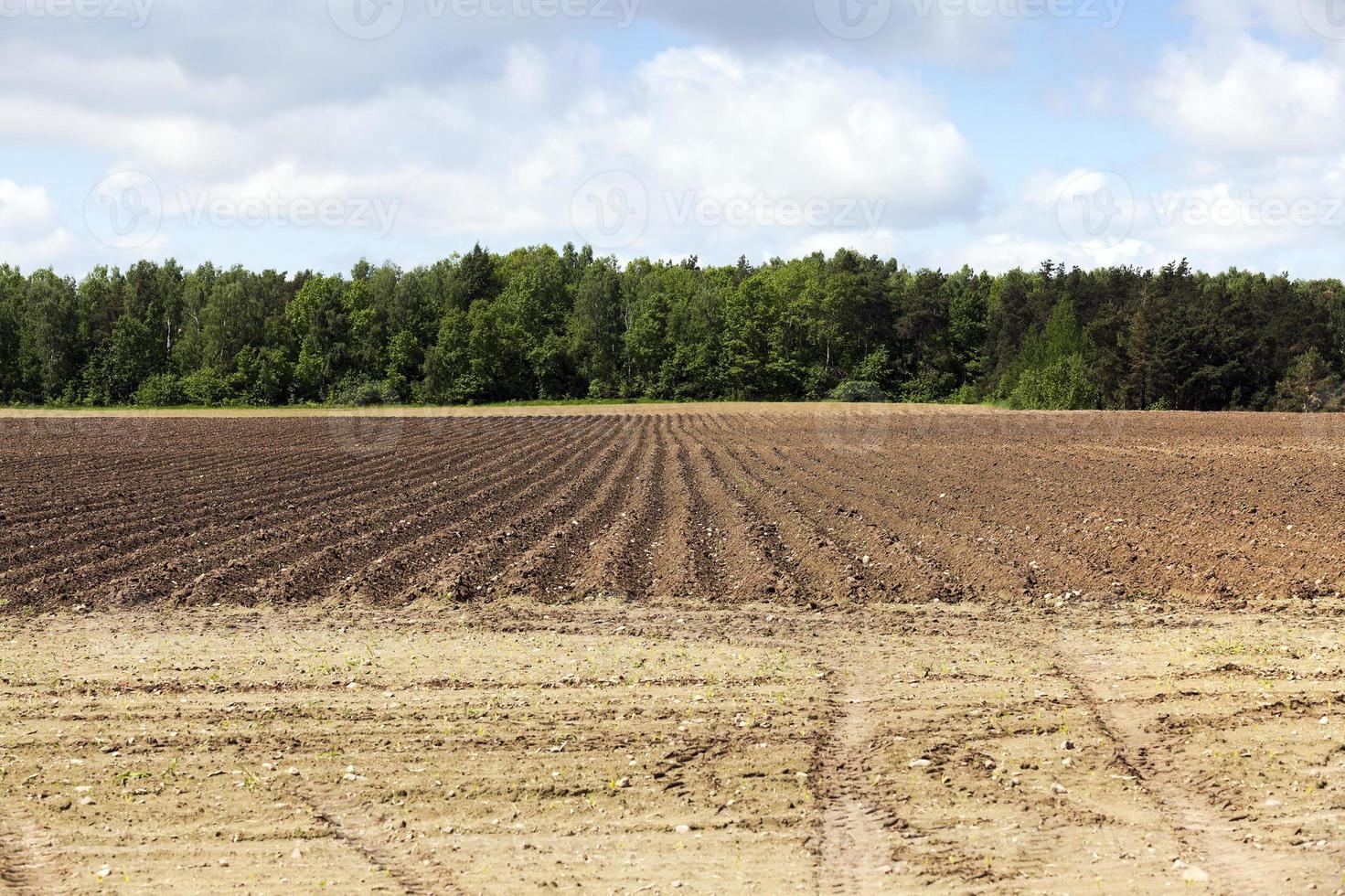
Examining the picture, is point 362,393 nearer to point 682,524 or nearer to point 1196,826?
point 682,524

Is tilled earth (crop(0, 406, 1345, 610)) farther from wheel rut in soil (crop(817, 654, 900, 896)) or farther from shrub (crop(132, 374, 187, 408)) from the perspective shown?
shrub (crop(132, 374, 187, 408))

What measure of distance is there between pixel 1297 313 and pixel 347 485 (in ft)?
271

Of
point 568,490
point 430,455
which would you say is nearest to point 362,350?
point 430,455

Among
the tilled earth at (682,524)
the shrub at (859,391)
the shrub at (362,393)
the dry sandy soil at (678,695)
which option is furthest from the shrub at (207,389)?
the dry sandy soil at (678,695)

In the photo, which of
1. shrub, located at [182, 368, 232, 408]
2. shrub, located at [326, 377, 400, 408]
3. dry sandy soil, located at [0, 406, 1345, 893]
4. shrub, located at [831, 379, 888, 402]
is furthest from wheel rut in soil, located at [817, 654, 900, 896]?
shrub, located at [182, 368, 232, 408]

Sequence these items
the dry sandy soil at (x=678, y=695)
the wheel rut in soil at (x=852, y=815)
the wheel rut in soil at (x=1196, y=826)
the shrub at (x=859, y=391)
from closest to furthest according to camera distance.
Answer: the wheel rut in soil at (x=1196, y=826) → the wheel rut in soil at (x=852, y=815) → the dry sandy soil at (x=678, y=695) → the shrub at (x=859, y=391)

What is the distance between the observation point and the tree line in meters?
81.2

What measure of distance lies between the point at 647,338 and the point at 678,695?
299ft

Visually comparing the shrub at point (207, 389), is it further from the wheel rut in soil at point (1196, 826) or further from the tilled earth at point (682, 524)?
the wheel rut in soil at point (1196, 826)

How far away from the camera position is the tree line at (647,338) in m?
81.2

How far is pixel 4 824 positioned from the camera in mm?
6418

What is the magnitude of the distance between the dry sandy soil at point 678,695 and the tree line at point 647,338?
6654 centimetres

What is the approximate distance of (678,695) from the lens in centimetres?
895

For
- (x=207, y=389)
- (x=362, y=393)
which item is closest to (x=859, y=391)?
(x=362, y=393)
